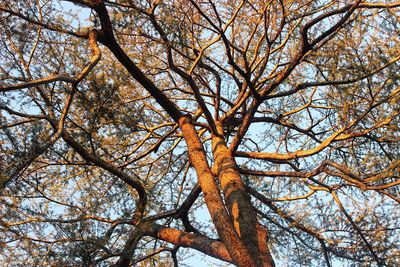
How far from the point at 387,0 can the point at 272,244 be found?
259 cm

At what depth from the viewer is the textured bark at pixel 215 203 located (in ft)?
8.58

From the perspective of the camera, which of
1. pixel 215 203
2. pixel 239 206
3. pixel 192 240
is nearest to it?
pixel 215 203

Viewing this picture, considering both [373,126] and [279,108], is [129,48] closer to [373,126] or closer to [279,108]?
[279,108]

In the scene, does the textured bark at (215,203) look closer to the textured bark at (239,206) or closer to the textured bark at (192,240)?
the textured bark at (239,206)

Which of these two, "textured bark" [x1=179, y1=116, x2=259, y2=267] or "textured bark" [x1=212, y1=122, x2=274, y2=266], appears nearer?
"textured bark" [x1=179, y1=116, x2=259, y2=267]

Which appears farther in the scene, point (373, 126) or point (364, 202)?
point (364, 202)

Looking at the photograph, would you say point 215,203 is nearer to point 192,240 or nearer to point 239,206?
point 239,206

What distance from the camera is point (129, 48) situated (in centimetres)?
430

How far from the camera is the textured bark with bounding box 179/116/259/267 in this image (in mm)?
2615

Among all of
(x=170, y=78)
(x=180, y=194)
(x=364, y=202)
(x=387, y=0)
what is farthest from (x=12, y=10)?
(x=364, y=202)

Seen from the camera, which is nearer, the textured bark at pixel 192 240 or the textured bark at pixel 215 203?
the textured bark at pixel 215 203

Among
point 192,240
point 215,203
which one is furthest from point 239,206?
point 192,240

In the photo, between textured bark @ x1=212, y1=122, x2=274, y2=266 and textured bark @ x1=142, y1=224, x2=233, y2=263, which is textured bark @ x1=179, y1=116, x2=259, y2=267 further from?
textured bark @ x1=142, y1=224, x2=233, y2=263

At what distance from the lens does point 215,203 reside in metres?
3.08
